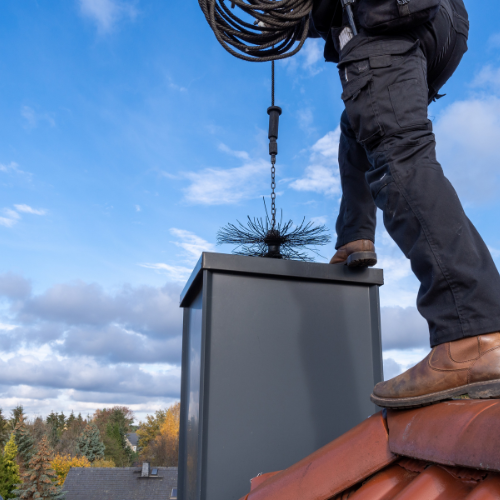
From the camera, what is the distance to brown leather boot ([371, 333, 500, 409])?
94cm

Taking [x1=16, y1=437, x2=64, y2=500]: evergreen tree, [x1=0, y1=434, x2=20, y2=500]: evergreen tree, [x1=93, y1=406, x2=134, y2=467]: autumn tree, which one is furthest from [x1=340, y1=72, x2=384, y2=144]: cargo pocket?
[x1=93, y1=406, x2=134, y2=467]: autumn tree

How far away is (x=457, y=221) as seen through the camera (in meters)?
1.08

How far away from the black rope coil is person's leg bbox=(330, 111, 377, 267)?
52 centimetres

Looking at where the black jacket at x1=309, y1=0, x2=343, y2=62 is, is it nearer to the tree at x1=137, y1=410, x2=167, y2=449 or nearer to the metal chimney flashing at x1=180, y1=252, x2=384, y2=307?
the metal chimney flashing at x1=180, y1=252, x2=384, y2=307

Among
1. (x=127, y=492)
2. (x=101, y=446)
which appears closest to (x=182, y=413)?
(x=127, y=492)

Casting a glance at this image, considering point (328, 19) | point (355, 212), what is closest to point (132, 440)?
point (355, 212)

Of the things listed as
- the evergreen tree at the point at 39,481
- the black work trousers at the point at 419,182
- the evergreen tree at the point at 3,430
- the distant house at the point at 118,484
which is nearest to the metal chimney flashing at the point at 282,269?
the black work trousers at the point at 419,182

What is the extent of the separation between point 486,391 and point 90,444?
5597 centimetres

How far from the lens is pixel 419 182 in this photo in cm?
113

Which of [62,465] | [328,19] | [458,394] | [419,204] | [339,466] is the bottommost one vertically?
[62,465]

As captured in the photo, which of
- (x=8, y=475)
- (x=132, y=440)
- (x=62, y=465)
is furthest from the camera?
(x=132, y=440)

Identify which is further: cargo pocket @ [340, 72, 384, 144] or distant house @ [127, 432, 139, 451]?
distant house @ [127, 432, 139, 451]

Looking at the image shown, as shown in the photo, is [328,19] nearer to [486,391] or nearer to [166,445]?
[486,391]

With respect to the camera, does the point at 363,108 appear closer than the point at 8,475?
Yes
